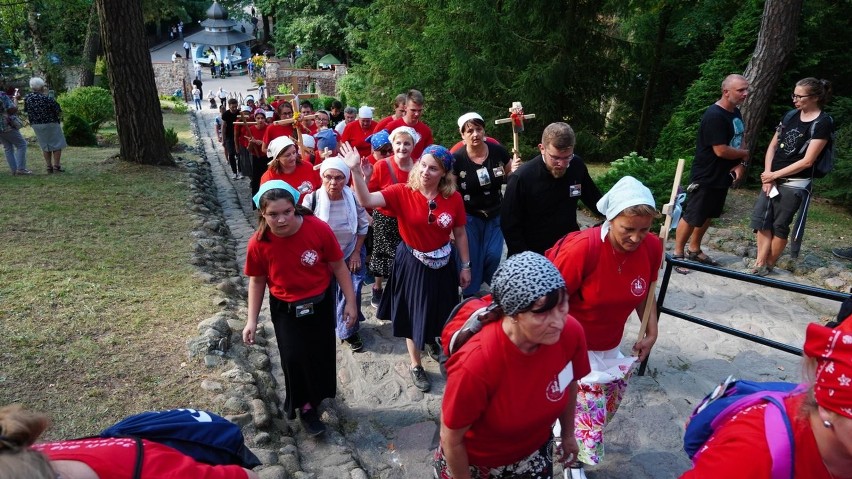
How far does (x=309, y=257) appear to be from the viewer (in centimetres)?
364

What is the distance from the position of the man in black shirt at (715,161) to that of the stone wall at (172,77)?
34857 mm

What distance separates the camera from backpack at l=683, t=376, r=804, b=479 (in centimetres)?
147

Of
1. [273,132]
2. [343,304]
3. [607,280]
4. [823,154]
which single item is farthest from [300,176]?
[823,154]

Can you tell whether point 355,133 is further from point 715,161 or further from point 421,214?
point 715,161

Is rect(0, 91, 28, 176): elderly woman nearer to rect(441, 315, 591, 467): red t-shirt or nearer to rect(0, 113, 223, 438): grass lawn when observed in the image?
rect(0, 113, 223, 438): grass lawn

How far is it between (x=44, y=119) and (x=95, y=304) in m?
7.22

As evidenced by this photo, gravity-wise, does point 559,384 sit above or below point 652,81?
below

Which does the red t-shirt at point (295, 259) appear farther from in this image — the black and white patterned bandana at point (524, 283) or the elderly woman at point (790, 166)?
the elderly woman at point (790, 166)

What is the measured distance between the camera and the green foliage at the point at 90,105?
→ 59.5ft

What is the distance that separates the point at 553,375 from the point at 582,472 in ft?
4.61

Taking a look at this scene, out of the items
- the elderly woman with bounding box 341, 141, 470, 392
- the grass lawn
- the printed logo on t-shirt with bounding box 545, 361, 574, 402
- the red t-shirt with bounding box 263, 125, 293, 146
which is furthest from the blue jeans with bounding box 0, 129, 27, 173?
the printed logo on t-shirt with bounding box 545, 361, 574, 402

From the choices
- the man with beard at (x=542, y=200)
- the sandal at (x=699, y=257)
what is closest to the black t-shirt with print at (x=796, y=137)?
the sandal at (x=699, y=257)

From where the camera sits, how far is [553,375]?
7.50 feet

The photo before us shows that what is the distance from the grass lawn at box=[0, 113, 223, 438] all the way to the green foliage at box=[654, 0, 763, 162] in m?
8.89
